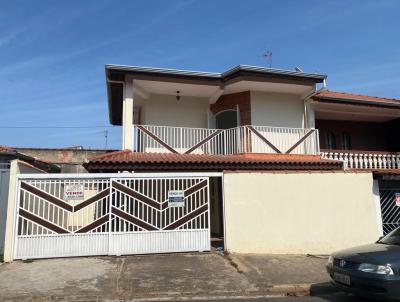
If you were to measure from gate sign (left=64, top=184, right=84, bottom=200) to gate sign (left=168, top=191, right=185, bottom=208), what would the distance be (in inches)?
83.4

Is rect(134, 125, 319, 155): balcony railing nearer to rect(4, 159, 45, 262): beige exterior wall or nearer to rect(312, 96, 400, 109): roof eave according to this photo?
rect(312, 96, 400, 109): roof eave

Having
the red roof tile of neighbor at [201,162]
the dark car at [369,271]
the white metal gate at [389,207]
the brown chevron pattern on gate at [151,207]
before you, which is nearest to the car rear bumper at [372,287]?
the dark car at [369,271]

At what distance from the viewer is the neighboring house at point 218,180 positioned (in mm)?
9719

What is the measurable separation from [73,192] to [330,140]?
12183 millimetres

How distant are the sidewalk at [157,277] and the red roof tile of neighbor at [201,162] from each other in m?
2.87

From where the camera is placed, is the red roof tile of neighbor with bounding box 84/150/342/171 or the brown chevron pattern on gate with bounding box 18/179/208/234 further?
the red roof tile of neighbor with bounding box 84/150/342/171

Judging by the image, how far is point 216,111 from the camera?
15.7 meters

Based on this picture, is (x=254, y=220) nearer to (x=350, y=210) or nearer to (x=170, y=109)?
(x=350, y=210)

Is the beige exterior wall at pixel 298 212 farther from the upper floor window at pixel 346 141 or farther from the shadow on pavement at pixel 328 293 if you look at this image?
the upper floor window at pixel 346 141

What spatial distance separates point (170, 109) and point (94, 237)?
690 centimetres

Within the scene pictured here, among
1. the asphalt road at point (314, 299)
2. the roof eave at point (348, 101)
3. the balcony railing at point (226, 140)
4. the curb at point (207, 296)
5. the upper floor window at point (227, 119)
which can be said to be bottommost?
the asphalt road at point (314, 299)

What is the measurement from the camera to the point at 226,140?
47.1 ft

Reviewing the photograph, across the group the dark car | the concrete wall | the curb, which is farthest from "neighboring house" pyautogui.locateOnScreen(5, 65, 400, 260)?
the concrete wall

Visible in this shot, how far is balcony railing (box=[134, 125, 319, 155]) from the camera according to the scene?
13.9 metres
